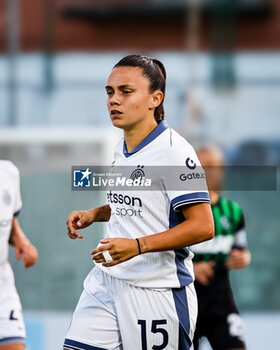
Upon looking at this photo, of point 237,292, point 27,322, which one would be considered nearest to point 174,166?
point 27,322

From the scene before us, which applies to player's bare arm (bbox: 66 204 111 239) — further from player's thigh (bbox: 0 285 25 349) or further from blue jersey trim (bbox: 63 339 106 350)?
player's thigh (bbox: 0 285 25 349)

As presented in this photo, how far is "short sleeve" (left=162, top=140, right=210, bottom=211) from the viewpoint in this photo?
103 inches

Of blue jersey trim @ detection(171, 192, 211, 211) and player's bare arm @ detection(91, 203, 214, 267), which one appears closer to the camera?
player's bare arm @ detection(91, 203, 214, 267)

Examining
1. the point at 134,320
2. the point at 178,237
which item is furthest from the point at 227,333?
the point at 178,237

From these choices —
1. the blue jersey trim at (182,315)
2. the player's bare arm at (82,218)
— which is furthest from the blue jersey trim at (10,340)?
the blue jersey trim at (182,315)

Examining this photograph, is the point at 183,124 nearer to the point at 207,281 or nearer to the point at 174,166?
the point at 207,281

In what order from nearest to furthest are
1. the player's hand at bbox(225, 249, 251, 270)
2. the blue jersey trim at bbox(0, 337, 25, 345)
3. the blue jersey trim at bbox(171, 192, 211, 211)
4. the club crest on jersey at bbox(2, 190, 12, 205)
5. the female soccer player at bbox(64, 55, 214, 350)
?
the blue jersey trim at bbox(171, 192, 211, 211)
the female soccer player at bbox(64, 55, 214, 350)
the blue jersey trim at bbox(0, 337, 25, 345)
the club crest on jersey at bbox(2, 190, 12, 205)
the player's hand at bbox(225, 249, 251, 270)

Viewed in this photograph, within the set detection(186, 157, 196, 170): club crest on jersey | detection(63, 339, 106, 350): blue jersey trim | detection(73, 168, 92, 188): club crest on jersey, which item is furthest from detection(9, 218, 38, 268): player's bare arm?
detection(186, 157, 196, 170): club crest on jersey

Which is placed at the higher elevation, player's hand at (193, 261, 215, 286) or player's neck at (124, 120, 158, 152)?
player's neck at (124, 120, 158, 152)

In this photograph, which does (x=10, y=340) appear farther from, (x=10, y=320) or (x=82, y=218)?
(x=82, y=218)

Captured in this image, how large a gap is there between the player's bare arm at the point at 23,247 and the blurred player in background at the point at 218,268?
808 millimetres

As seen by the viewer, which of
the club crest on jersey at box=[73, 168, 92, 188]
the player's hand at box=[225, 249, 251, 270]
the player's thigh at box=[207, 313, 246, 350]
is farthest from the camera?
the player's hand at box=[225, 249, 251, 270]

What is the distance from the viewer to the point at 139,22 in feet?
39.3

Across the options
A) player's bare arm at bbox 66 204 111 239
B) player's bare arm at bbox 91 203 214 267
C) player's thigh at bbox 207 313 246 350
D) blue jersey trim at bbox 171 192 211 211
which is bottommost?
player's thigh at bbox 207 313 246 350
